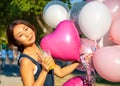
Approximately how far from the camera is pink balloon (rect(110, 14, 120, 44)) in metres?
3.86

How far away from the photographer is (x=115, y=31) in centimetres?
389

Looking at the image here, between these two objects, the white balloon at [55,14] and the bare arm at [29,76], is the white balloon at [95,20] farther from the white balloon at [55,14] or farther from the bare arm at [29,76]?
the bare arm at [29,76]

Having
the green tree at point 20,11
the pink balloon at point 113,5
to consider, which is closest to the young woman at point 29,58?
the pink balloon at point 113,5

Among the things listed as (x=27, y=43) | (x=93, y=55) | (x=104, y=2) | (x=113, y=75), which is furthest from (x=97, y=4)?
(x=27, y=43)

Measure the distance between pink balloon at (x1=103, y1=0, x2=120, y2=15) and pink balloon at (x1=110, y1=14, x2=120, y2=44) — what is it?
0.31 feet

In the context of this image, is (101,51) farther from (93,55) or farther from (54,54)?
(54,54)

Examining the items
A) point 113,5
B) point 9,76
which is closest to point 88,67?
point 113,5

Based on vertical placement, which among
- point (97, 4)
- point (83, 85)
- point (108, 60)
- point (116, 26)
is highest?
point (97, 4)

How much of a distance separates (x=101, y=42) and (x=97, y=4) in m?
0.46

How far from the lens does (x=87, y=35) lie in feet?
13.0

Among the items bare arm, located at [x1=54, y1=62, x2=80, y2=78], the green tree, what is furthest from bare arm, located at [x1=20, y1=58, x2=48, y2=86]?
the green tree

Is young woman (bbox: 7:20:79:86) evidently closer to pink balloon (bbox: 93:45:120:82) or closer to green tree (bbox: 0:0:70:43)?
pink balloon (bbox: 93:45:120:82)

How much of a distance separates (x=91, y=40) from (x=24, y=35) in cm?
99

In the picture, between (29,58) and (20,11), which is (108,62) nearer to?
(29,58)
